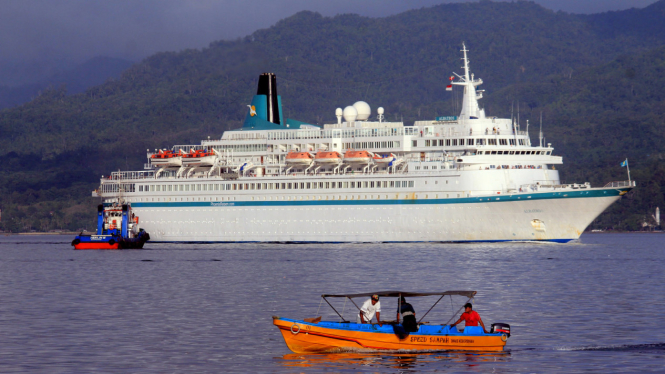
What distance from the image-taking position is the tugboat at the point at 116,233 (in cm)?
10275

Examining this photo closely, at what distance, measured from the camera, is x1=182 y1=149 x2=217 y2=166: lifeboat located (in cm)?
10675

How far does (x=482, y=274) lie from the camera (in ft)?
200

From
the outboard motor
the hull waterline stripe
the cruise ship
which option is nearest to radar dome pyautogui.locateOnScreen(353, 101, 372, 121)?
the cruise ship

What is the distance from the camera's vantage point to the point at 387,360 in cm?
3166

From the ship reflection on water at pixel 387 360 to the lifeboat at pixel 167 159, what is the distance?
7783 cm

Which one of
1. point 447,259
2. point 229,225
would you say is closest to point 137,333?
point 447,259

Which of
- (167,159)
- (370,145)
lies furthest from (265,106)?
(370,145)

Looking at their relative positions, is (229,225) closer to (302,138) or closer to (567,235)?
(302,138)

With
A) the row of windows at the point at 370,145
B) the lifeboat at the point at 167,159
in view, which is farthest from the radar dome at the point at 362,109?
the lifeboat at the point at 167,159

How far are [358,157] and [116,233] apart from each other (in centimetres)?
2964

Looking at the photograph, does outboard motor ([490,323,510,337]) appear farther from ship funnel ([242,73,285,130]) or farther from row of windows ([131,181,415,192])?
ship funnel ([242,73,285,130])

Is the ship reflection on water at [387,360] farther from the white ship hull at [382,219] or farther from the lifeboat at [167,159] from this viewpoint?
the lifeboat at [167,159]

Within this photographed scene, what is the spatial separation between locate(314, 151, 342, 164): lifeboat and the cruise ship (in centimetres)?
12

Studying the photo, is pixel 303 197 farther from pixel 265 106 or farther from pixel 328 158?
pixel 265 106
